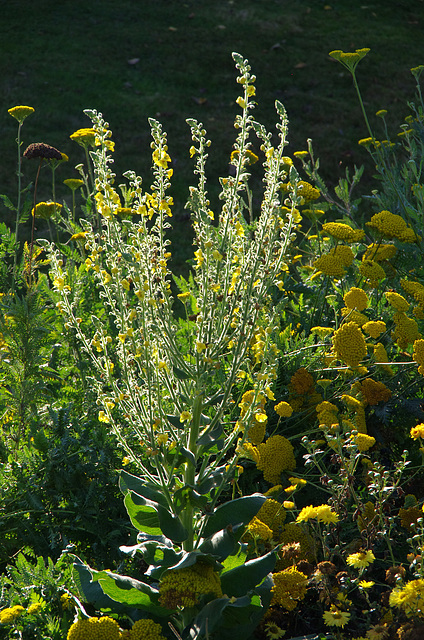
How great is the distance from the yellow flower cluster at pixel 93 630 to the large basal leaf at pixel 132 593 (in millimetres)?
115

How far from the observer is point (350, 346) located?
2363 millimetres

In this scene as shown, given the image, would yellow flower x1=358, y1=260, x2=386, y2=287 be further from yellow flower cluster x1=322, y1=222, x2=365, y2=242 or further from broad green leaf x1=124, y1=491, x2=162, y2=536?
broad green leaf x1=124, y1=491, x2=162, y2=536

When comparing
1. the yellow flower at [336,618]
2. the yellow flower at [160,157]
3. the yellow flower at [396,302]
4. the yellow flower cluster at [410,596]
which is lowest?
the yellow flower at [336,618]

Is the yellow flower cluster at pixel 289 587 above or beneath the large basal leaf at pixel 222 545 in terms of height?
beneath

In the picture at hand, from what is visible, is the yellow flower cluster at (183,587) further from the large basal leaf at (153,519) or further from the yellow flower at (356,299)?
the yellow flower at (356,299)

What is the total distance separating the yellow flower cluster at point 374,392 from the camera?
2.51 metres

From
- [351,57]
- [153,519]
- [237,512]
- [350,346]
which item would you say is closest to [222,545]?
[237,512]

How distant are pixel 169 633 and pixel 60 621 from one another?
0.33 meters

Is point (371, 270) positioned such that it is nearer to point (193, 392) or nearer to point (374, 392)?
point (374, 392)

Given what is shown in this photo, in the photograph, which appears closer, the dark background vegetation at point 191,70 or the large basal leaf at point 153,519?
the large basal leaf at point 153,519

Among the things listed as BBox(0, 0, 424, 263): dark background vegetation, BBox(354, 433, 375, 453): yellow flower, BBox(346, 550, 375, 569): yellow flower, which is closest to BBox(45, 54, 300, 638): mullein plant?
BBox(346, 550, 375, 569): yellow flower

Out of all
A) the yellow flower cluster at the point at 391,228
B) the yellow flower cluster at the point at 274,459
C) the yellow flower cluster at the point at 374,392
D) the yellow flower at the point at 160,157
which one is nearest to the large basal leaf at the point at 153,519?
the yellow flower cluster at the point at 274,459

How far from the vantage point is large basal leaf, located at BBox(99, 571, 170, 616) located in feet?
5.63

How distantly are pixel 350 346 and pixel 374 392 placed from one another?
0.94 feet
